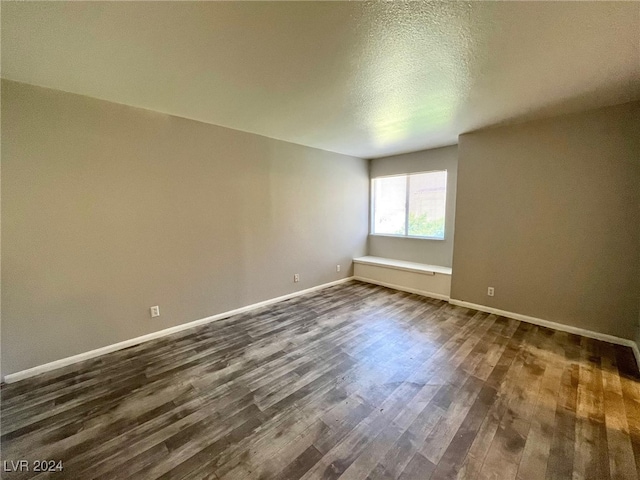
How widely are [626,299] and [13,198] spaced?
5.88m

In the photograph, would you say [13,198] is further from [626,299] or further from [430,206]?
[626,299]

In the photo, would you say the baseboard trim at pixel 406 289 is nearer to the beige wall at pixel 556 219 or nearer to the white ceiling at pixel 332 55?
the beige wall at pixel 556 219

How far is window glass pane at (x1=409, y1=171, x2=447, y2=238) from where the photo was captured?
4434mm

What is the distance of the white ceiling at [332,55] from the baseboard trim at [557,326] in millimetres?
2462

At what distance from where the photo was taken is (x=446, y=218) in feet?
14.2

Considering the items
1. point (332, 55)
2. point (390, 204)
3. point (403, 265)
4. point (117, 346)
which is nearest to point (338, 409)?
point (117, 346)

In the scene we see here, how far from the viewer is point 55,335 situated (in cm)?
231

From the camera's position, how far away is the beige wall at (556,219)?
8.52 ft

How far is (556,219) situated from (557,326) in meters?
1.29

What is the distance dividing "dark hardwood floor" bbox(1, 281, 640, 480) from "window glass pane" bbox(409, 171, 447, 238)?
→ 6.90 ft

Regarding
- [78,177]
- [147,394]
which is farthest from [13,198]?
[147,394]

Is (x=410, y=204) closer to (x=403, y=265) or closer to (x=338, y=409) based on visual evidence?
(x=403, y=265)

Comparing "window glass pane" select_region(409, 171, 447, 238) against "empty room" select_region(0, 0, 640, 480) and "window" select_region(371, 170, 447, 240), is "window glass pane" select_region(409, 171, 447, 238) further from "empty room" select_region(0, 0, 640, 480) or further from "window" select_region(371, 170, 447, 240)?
"empty room" select_region(0, 0, 640, 480)

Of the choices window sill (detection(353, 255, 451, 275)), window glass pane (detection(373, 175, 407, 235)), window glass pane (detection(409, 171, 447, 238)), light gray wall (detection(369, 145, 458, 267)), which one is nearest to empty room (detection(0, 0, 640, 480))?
window sill (detection(353, 255, 451, 275))
